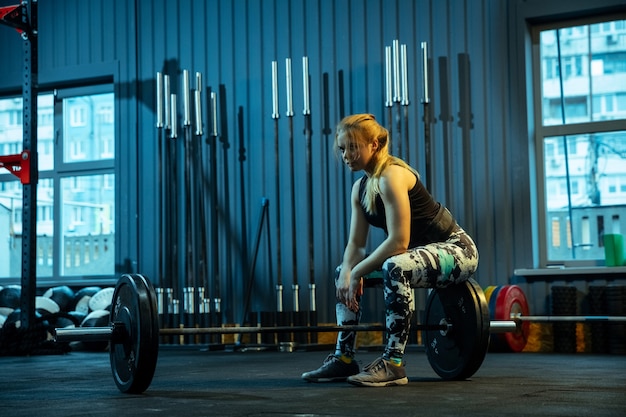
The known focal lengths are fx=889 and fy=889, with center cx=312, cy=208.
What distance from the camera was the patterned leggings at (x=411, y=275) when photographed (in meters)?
2.71

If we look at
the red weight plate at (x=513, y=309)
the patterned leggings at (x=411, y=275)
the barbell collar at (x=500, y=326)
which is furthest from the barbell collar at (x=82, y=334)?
the red weight plate at (x=513, y=309)

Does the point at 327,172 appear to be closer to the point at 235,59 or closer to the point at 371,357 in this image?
the point at 235,59

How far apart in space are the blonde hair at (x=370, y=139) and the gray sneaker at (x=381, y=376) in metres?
0.49

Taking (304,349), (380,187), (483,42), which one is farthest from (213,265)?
(380,187)

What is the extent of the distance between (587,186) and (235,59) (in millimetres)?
2585

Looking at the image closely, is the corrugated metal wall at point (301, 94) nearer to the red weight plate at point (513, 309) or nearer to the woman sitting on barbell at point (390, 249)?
the red weight plate at point (513, 309)

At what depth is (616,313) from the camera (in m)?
4.82

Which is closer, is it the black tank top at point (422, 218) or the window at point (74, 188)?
the black tank top at point (422, 218)

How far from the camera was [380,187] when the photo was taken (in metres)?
2.73

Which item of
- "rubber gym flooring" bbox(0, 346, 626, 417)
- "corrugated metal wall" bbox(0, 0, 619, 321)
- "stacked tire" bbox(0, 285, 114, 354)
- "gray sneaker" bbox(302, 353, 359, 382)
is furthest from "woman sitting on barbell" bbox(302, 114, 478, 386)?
"stacked tire" bbox(0, 285, 114, 354)

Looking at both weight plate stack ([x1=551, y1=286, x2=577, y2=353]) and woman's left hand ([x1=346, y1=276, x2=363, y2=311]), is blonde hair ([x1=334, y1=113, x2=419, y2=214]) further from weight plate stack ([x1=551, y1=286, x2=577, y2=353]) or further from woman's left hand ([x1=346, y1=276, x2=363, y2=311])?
weight plate stack ([x1=551, y1=286, x2=577, y2=353])

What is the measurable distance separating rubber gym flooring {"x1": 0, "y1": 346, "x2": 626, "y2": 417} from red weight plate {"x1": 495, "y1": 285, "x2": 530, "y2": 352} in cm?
63

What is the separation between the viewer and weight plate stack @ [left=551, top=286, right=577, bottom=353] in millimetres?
5059

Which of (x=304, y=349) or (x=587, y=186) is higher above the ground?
(x=587, y=186)
